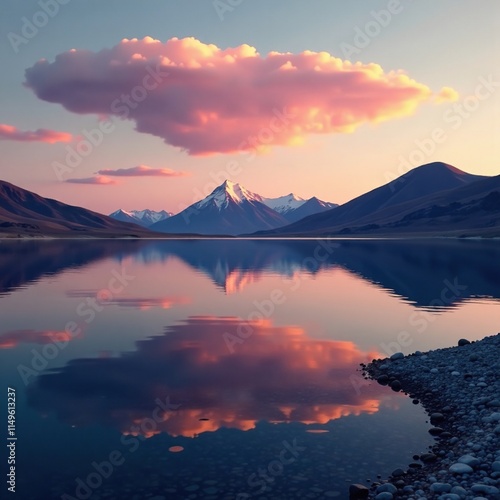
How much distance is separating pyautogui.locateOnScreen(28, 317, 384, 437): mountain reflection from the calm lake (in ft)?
0.28

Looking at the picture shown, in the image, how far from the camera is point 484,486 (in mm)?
11781

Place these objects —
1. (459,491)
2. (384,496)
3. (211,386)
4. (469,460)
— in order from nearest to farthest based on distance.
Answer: (459,491), (384,496), (469,460), (211,386)

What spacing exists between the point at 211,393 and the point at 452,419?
8.94 meters

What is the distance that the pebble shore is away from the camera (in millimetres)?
12172

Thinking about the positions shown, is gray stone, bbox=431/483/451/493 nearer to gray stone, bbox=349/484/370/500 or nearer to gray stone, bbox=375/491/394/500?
gray stone, bbox=375/491/394/500

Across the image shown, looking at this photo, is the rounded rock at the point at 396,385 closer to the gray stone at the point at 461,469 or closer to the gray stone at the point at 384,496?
the gray stone at the point at 461,469

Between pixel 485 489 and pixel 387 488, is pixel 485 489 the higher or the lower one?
the higher one

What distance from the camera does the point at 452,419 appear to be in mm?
17031

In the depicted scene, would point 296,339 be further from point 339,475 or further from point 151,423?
point 339,475

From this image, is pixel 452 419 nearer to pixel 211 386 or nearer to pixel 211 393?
pixel 211 393

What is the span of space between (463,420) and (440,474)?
4487 millimetres

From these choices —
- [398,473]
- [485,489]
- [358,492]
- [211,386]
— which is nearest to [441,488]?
[485,489]

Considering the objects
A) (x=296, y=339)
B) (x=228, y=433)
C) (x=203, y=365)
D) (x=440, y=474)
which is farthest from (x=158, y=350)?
(x=440, y=474)

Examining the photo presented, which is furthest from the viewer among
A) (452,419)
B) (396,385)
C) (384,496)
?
(396,385)
